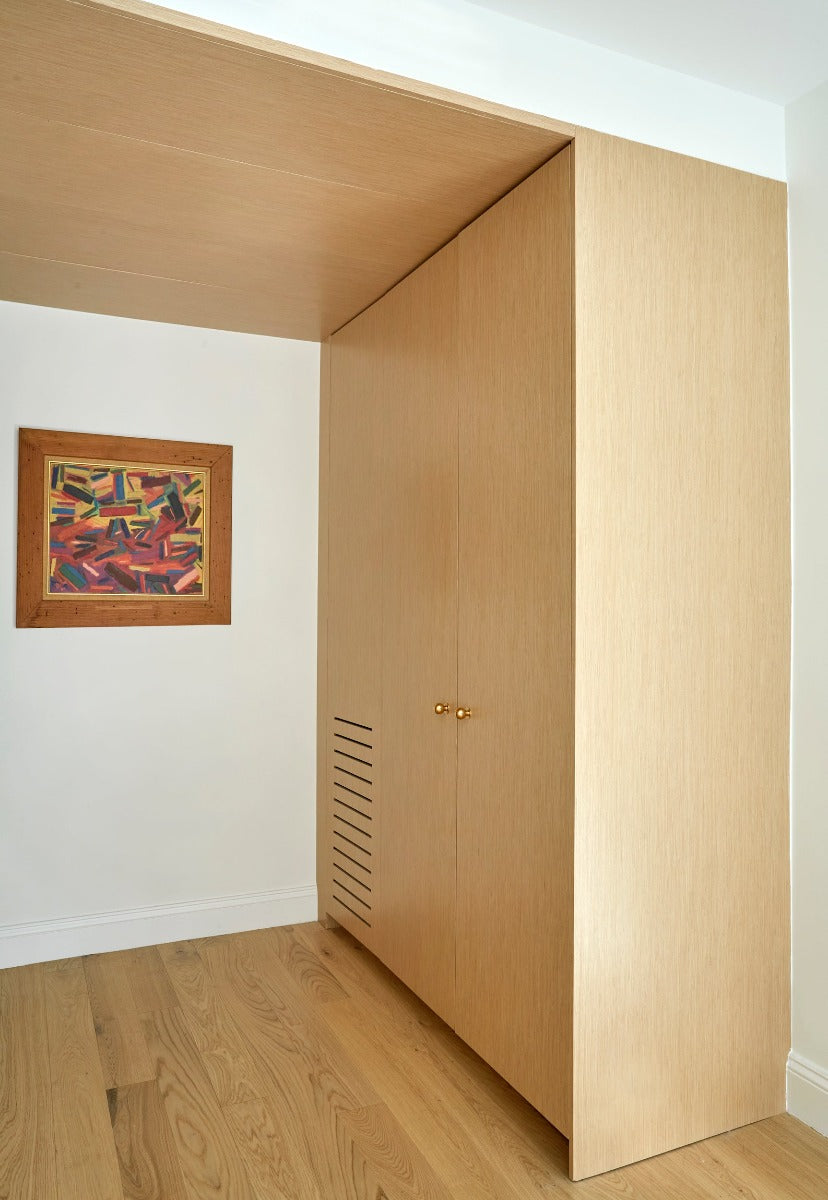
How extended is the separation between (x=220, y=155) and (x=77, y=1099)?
2.26m

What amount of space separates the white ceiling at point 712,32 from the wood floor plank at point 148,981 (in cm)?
275

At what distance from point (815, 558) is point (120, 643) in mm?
2255

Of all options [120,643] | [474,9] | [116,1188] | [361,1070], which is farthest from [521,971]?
[474,9]

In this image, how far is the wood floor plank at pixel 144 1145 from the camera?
1.88 meters

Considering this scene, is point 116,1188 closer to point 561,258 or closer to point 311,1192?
point 311,1192

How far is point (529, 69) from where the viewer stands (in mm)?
1877

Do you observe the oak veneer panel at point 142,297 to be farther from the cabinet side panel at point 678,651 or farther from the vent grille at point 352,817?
the vent grille at point 352,817

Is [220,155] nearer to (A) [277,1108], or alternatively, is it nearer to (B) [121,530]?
(B) [121,530]

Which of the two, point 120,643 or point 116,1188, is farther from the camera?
point 120,643

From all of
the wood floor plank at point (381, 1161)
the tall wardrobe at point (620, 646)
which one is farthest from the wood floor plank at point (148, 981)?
the tall wardrobe at point (620, 646)

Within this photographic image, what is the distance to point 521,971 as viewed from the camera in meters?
2.07

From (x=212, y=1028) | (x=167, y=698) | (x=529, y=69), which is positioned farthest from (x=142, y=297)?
(x=212, y=1028)

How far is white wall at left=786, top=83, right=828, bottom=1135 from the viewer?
2.08 meters

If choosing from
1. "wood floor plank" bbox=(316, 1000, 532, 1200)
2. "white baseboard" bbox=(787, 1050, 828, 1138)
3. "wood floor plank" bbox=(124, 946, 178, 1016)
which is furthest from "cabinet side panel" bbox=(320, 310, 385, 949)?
"white baseboard" bbox=(787, 1050, 828, 1138)
